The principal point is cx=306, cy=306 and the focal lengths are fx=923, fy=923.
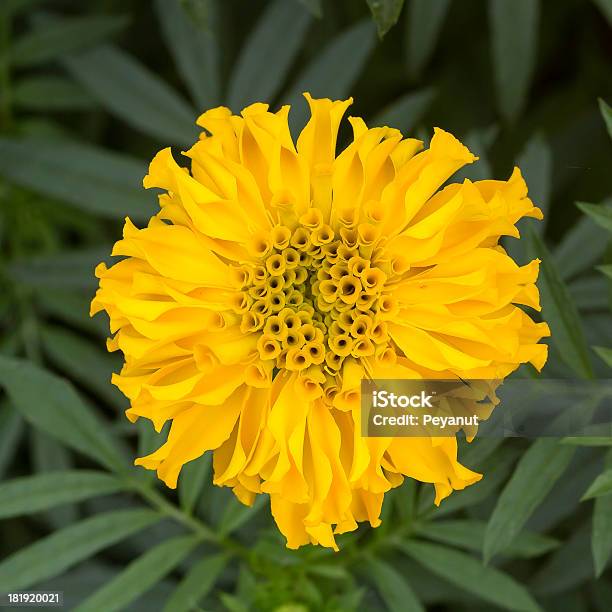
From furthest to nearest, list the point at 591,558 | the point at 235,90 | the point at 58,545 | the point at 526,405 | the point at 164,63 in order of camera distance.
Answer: the point at 164,63, the point at 235,90, the point at 591,558, the point at 58,545, the point at 526,405

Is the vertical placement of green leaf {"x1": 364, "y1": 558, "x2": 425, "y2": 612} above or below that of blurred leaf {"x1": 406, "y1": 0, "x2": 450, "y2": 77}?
below

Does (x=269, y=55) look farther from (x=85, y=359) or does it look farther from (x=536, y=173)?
(x=85, y=359)

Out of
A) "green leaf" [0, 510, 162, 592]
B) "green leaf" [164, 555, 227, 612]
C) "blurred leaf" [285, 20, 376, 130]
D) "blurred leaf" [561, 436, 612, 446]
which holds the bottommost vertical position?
"green leaf" [164, 555, 227, 612]

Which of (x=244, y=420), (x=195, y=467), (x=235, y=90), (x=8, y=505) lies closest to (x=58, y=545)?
(x=8, y=505)

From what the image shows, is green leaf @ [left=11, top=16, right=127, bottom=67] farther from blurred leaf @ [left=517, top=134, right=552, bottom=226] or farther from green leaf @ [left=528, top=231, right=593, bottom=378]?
green leaf @ [left=528, top=231, right=593, bottom=378]

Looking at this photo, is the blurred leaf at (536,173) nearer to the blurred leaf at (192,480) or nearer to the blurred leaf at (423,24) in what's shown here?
the blurred leaf at (423,24)

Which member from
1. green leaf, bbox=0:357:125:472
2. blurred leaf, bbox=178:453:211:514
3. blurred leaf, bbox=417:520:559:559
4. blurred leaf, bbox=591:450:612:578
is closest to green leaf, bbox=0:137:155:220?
green leaf, bbox=0:357:125:472

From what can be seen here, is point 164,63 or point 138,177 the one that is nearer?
point 138,177

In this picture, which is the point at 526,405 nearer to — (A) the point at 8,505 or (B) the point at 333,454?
(B) the point at 333,454
